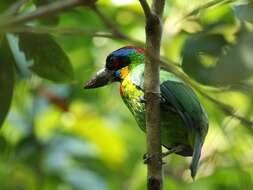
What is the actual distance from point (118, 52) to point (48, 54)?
1027 mm

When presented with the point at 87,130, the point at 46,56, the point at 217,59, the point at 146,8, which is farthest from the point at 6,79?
the point at 87,130

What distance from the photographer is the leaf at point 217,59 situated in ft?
4.82

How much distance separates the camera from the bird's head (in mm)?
3437

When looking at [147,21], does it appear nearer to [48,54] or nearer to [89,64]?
[48,54]

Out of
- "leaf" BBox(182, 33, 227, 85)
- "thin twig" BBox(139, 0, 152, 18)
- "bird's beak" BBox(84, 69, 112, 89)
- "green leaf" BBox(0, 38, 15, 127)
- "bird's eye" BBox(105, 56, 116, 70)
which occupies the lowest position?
"bird's beak" BBox(84, 69, 112, 89)

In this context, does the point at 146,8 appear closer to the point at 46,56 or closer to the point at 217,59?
the point at 217,59

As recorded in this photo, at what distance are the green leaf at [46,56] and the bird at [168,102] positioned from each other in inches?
13.0

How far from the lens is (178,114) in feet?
10.1

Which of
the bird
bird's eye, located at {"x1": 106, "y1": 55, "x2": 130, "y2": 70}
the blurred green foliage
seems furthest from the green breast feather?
the blurred green foliage

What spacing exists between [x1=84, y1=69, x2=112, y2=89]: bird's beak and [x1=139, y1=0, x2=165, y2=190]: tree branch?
3.28ft

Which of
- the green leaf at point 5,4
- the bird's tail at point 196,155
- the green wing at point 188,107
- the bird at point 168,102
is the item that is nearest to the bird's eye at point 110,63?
the bird at point 168,102

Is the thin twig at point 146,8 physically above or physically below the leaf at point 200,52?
above

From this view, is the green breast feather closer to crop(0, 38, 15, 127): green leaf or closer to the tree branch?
the tree branch

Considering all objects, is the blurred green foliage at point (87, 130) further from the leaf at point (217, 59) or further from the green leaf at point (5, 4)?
the leaf at point (217, 59)
